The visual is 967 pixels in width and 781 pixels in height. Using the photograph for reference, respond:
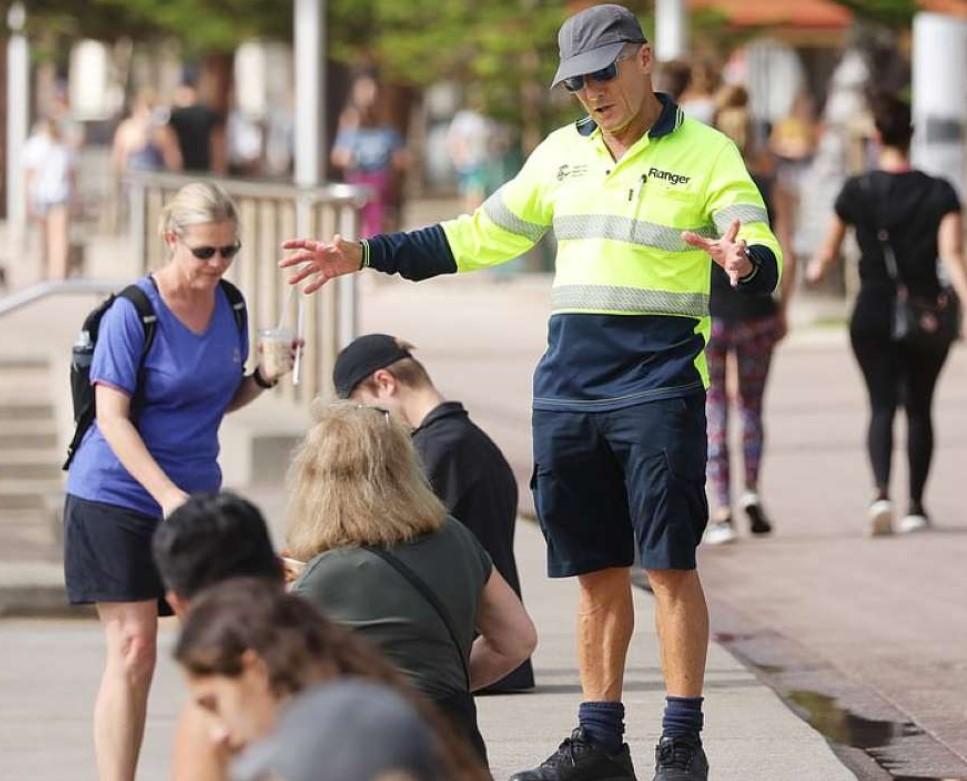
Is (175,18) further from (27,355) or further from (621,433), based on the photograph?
(621,433)

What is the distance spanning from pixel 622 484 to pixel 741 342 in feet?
13.8

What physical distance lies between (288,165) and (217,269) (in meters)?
39.6

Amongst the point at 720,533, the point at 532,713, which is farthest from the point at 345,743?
the point at 720,533

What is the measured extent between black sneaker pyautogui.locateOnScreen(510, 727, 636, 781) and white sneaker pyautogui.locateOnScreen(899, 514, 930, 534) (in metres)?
4.88

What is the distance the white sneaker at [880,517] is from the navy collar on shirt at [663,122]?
490 cm

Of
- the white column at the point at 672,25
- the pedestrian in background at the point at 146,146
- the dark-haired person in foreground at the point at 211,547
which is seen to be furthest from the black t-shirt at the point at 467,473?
the pedestrian in background at the point at 146,146

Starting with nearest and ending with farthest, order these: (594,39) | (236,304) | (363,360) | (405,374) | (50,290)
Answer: (594,39), (236,304), (363,360), (405,374), (50,290)

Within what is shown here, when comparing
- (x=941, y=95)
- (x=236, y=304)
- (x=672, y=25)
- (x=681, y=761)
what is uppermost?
(x=672, y=25)

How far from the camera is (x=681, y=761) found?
5.90 metres

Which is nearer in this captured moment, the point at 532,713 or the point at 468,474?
the point at 468,474

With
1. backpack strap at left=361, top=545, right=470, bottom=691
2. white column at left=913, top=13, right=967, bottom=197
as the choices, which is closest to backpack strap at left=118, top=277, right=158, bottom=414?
backpack strap at left=361, top=545, right=470, bottom=691

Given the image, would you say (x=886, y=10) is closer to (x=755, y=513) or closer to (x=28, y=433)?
(x=28, y=433)

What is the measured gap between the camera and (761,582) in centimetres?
970

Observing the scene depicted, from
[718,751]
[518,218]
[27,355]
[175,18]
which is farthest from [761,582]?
[175,18]
